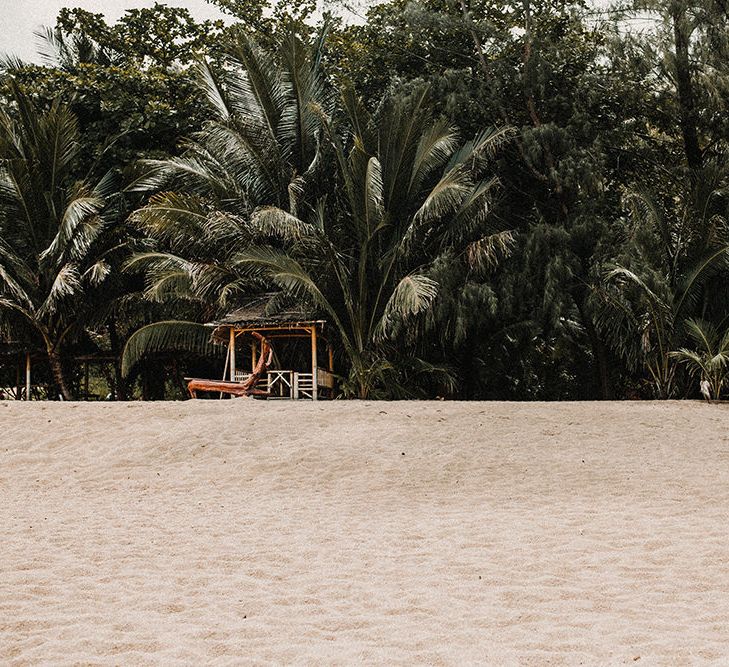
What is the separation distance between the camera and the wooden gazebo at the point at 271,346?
1823 centimetres

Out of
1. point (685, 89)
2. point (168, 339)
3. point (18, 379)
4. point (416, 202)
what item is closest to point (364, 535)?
point (416, 202)

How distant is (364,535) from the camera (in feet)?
23.5

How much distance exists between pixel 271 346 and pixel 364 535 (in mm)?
12255

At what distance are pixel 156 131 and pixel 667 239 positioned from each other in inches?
560

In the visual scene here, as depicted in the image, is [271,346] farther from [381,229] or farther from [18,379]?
[18,379]

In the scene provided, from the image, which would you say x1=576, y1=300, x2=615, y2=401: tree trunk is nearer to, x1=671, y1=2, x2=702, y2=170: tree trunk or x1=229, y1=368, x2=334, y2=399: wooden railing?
x1=671, y1=2, x2=702, y2=170: tree trunk

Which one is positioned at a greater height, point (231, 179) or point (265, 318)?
point (231, 179)

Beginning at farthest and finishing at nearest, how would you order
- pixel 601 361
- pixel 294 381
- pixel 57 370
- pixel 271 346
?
pixel 57 370
pixel 601 361
pixel 271 346
pixel 294 381

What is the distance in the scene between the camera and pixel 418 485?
945 cm

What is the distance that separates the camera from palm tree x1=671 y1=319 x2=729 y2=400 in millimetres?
15852

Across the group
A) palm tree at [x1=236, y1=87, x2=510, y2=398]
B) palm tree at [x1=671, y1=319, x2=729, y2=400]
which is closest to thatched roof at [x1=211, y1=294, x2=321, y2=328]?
palm tree at [x1=236, y1=87, x2=510, y2=398]

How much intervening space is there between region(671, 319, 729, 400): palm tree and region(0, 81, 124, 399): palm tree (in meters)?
13.4

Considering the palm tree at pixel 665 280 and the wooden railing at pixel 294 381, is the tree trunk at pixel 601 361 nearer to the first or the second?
the palm tree at pixel 665 280

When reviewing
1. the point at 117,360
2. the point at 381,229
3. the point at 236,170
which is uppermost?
the point at 236,170
